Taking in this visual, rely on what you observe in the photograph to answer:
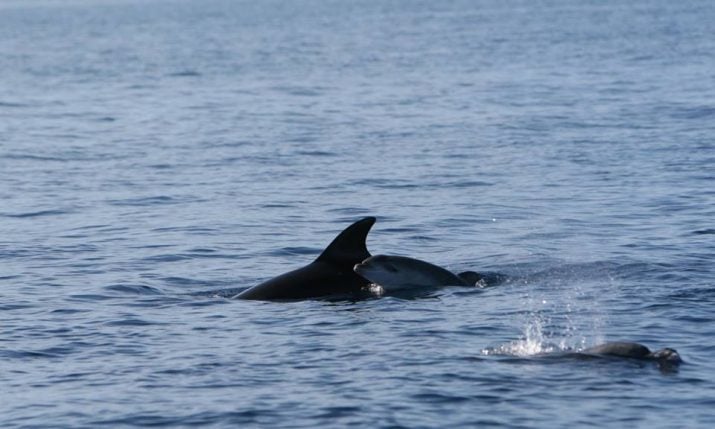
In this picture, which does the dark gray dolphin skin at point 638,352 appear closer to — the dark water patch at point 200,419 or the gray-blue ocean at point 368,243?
the gray-blue ocean at point 368,243

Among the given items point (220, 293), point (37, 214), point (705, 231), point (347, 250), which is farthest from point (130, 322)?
point (37, 214)

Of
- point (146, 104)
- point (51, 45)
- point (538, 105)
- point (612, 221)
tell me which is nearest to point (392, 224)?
point (612, 221)

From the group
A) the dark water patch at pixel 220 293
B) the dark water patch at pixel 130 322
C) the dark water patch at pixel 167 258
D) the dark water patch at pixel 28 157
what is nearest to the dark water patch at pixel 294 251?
the dark water patch at pixel 167 258

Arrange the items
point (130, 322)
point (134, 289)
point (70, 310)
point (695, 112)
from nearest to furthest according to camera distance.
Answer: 1. point (130, 322)
2. point (70, 310)
3. point (134, 289)
4. point (695, 112)

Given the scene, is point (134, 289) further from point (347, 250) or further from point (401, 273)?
point (401, 273)

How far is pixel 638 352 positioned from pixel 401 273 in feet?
14.2

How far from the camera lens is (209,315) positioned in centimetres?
1795

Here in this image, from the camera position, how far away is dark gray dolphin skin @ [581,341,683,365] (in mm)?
15000

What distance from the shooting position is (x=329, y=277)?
18.7m

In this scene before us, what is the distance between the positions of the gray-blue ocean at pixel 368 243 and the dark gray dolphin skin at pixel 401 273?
270 mm

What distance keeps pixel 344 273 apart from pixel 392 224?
6.10 m

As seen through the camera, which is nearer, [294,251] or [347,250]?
[347,250]

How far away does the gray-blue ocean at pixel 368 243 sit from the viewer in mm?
14328

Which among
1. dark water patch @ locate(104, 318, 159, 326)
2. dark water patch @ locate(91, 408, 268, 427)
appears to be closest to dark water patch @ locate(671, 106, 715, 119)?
dark water patch @ locate(104, 318, 159, 326)
